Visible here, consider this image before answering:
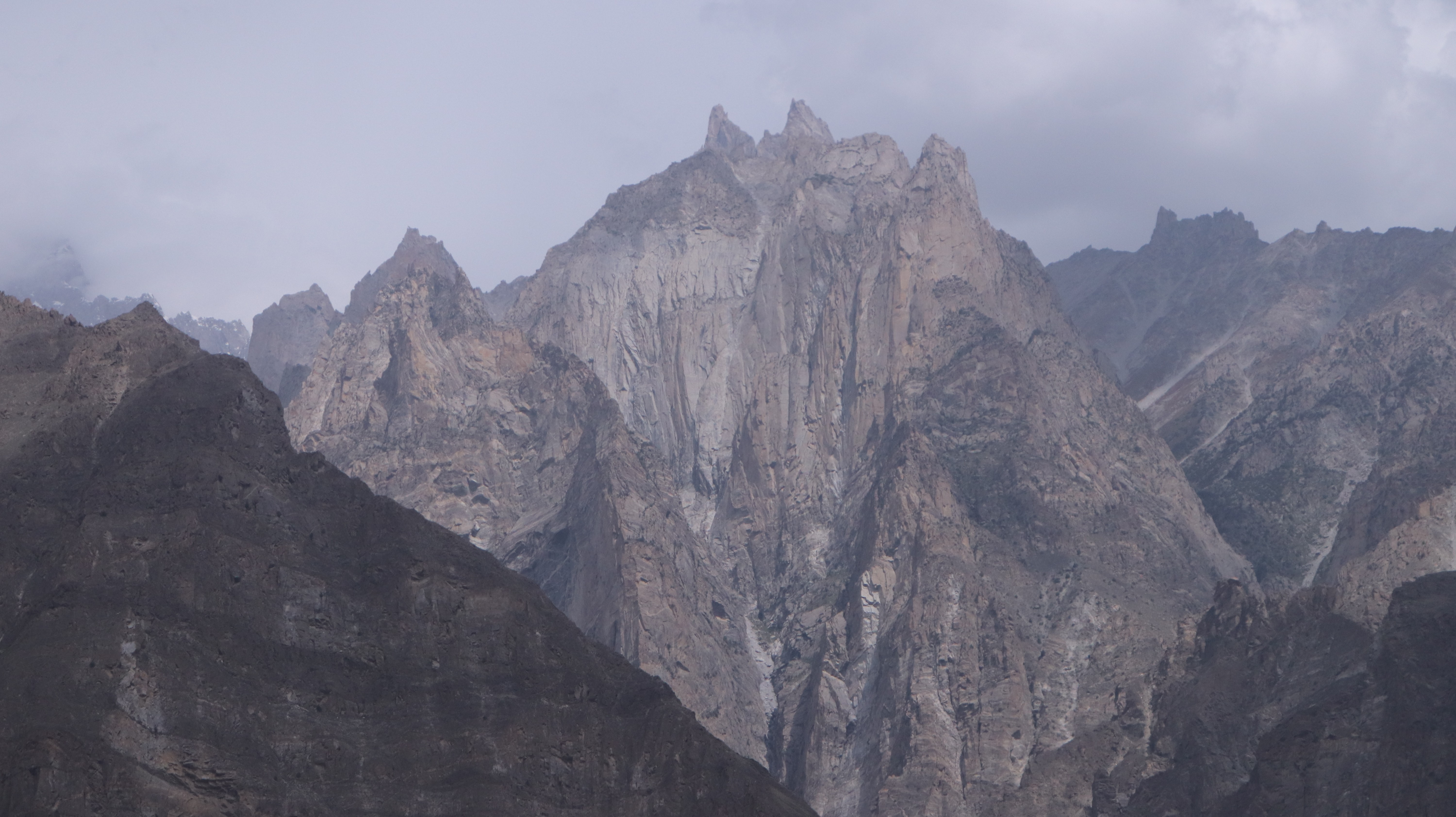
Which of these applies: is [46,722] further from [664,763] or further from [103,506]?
[664,763]

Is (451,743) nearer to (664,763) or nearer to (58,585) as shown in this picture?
(664,763)

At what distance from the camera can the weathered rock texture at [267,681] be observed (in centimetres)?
16250

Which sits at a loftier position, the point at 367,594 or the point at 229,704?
the point at 367,594

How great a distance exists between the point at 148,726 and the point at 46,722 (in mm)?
9315

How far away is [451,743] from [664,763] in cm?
2334

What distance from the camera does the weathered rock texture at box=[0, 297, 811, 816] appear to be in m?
162

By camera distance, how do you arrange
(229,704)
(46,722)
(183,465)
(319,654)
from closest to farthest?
1. (46,722)
2. (229,704)
3. (319,654)
4. (183,465)

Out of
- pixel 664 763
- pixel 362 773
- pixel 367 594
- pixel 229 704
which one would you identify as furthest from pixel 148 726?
pixel 664 763

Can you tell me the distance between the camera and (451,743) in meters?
180

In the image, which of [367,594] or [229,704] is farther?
[367,594]

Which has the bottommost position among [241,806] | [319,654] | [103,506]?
[241,806]

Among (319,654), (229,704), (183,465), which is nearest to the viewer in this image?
(229,704)

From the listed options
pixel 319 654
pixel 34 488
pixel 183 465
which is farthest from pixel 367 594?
pixel 34 488

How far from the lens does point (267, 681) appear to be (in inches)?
6939
